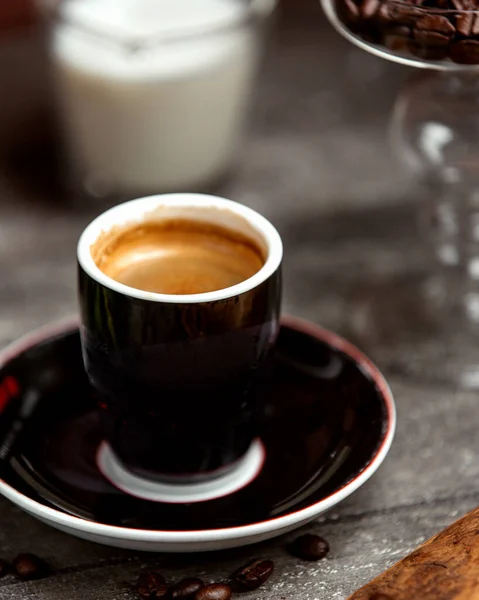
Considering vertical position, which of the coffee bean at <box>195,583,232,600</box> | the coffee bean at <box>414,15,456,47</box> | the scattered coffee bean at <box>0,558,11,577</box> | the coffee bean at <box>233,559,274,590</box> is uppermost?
the coffee bean at <box>414,15,456,47</box>

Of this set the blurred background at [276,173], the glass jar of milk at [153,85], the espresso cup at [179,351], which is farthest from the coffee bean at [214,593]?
the glass jar of milk at [153,85]

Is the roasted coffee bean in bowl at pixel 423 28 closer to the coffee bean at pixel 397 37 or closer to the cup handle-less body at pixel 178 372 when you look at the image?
the coffee bean at pixel 397 37

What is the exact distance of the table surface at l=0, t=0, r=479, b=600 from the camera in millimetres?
792

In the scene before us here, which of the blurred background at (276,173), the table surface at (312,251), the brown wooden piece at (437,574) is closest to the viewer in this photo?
the brown wooden piece at (437,574)

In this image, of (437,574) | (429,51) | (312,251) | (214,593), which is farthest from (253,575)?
(312,251)

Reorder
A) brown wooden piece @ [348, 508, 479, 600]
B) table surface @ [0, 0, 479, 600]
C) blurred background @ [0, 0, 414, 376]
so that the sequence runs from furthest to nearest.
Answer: blurred background @ [0, 0, 414, 376] < table surface @ [0, 0, 479, 600] < brown wooden piece @ [348, 508, 479, 600]

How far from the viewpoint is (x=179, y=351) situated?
0.76m

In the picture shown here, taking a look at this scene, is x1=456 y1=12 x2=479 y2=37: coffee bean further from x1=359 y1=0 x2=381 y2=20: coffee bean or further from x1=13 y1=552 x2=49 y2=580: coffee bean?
x1=13 y1=552 x2=49 y2=580: coffee bean

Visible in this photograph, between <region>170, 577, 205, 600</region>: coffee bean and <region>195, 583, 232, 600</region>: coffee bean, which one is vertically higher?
<region>195, 583, 232, 600</region>: coffee bean

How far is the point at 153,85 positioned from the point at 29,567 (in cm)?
68

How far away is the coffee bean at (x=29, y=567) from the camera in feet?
2.54

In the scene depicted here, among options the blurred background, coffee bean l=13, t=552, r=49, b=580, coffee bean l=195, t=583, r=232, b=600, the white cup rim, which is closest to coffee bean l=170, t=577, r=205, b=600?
coffee bean l=195, t=583, r=232, b=600

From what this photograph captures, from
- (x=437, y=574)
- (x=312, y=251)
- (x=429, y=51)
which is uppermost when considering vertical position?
(x=429, y=51)

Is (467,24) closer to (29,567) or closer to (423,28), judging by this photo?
(423,28)
